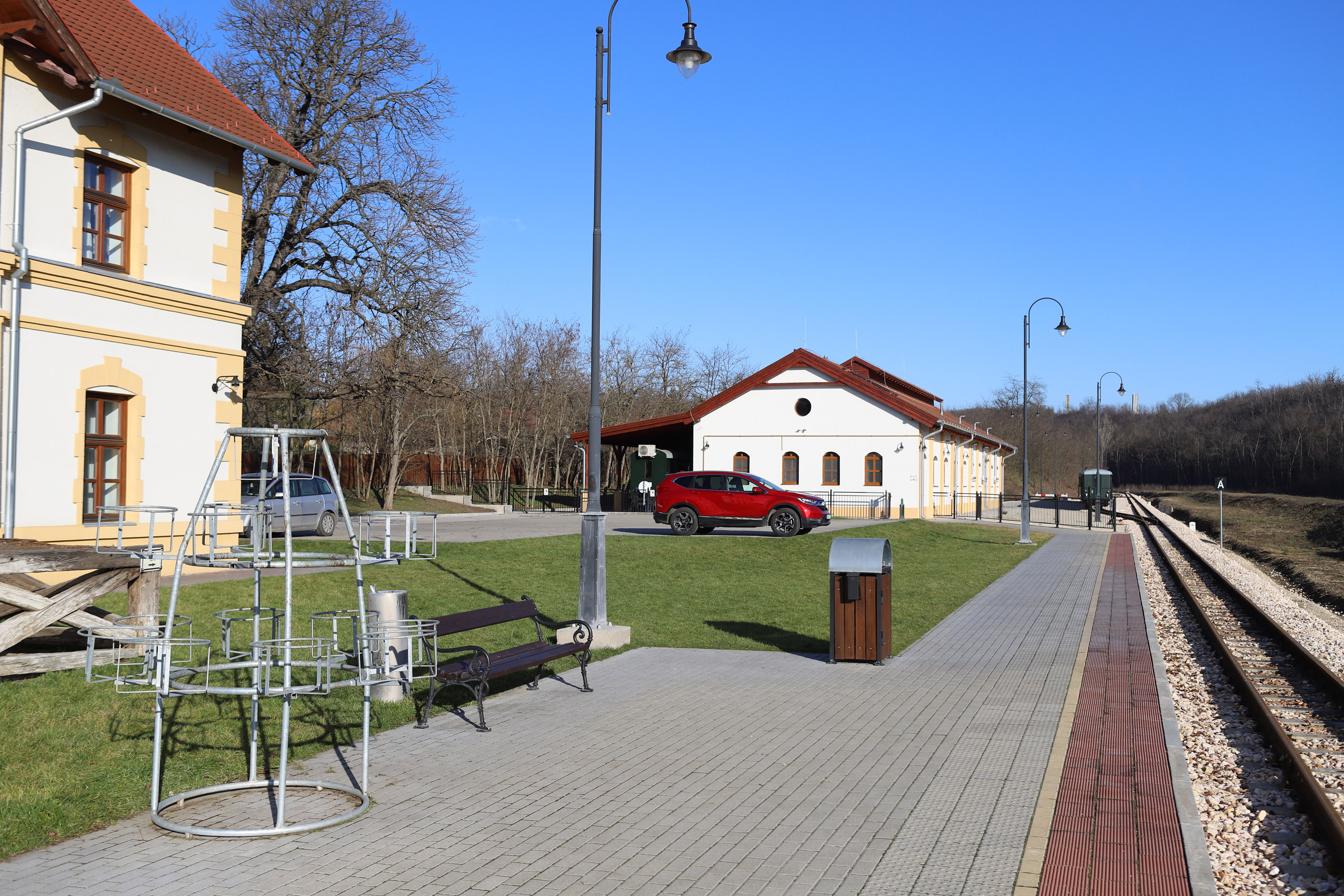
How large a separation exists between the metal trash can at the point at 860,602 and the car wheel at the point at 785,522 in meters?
16.8

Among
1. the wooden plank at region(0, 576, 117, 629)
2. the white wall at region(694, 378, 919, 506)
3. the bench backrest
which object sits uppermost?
the white wall at region(694, 378, 919, 506)

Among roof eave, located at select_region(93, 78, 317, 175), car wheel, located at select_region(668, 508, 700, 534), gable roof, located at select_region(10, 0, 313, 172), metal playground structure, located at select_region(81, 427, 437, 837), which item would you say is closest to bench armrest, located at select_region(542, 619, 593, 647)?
metal playground structure, located at select_region(81, 427, 437, 837)

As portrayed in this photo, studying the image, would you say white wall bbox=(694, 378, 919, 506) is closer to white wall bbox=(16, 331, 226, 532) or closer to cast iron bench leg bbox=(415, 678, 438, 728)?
white wall bbox=(16, 331, 226, 532)

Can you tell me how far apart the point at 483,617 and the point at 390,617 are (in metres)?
0.75

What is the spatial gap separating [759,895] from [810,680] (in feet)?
18.1

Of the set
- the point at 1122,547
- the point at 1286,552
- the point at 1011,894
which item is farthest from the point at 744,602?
the point at 1286,552

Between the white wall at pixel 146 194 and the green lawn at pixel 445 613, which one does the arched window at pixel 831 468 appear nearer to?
the green lawn at pixel 445 613

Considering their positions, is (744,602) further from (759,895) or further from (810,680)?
(759,895)

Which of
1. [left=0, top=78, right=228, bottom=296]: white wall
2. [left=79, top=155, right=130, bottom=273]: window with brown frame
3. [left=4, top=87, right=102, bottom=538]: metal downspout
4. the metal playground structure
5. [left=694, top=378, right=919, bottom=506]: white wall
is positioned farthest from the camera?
[left=694, top=378, right=919, bottom=506]: white wall

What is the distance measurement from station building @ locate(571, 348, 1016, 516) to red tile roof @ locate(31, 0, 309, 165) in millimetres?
25313

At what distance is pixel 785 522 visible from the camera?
28.0 metres

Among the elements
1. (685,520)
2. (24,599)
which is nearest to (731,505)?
(685,520)

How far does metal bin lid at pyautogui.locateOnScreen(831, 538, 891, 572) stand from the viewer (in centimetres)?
1063

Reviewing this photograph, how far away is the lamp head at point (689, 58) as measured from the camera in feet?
39.4
